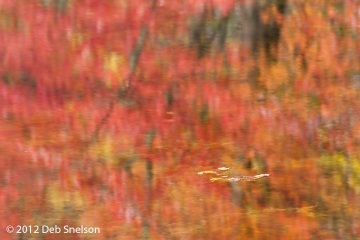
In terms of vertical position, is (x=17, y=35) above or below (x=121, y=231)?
above

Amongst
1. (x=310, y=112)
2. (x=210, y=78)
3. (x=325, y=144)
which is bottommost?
(x=325, y=144)

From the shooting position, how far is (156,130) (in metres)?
2.49

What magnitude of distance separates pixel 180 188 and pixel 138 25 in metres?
1.44

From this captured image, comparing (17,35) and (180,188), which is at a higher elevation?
(17,35)

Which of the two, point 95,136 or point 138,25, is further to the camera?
point 138,25

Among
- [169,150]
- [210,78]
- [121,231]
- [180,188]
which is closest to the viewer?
[121,231]

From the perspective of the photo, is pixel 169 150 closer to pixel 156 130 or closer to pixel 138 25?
pixel 156 130

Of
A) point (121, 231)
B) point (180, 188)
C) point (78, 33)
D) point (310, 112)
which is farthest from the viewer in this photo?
point (78, 33)

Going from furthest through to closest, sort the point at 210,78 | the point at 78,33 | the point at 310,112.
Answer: the point at 78,33 → the point at 210,78 → the point at 310,112

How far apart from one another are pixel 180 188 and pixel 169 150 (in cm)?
26

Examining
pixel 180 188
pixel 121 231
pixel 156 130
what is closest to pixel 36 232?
pixel 121 231

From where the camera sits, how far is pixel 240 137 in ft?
7.95

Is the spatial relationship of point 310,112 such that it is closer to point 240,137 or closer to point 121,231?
point 240,137

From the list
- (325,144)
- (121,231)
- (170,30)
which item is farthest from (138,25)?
(121,231)
